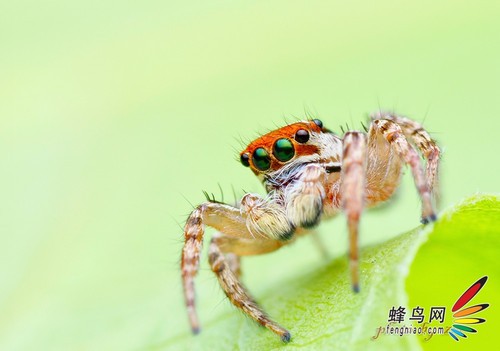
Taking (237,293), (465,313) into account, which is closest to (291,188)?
(237,293)

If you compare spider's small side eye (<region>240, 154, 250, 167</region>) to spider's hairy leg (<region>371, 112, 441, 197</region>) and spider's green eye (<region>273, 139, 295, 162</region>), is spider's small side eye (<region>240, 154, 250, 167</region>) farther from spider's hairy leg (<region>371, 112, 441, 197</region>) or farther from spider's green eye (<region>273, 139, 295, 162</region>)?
spider's hairy leg (<region>371, 112, 441, 197</region>)

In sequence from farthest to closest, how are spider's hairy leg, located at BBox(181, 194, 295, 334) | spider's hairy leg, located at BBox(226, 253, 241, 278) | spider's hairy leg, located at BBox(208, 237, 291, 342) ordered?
spider's hairy leg, located at BBox(226, 253, 241, 278)
spider's hairy leg, located at BBox(181, 194, 295, 334)
spider's hairy leg, located at BBox(208, 237, 291, 342)

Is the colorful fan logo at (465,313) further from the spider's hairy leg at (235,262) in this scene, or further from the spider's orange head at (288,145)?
the spider's hairy leg at (235,262)

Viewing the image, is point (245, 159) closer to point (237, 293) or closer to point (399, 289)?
point (237, 293)

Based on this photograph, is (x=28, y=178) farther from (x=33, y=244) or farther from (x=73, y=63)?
(x=73, y=63)

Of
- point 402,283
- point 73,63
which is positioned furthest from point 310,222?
point 73,63

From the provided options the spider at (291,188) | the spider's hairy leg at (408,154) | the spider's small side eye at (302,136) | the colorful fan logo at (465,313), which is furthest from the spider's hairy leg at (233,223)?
the colorful fan logo at (465,313)

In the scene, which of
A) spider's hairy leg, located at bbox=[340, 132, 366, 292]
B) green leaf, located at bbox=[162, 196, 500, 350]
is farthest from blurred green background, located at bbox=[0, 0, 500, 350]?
spider's hairy leg, located at bbox=[340, 132, 366, 292]
